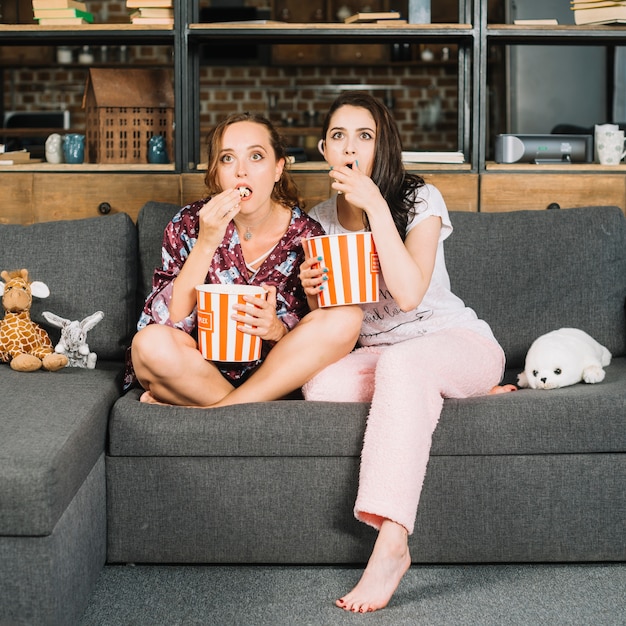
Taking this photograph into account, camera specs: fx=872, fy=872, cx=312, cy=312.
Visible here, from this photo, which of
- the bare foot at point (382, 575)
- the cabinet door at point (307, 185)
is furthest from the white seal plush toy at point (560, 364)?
the cabinet door at point (307, 185)

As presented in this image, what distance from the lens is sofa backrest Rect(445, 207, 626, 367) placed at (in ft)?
7.73

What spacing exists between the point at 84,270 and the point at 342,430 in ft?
3.05

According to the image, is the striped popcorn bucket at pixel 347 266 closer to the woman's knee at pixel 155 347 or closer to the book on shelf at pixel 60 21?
the woman's knee at pixel 155 347

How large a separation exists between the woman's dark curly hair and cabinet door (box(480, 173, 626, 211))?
28.6 inches

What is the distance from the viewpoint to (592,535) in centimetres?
183

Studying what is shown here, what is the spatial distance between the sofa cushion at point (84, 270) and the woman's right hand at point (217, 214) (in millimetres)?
575

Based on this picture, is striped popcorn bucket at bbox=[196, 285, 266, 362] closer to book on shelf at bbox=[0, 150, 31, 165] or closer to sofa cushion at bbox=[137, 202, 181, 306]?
sofa cushion at bbox=[137, 202, 181, 306]

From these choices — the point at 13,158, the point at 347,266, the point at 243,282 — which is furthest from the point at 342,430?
the point at 13,158

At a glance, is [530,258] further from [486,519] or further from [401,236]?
[486,519]

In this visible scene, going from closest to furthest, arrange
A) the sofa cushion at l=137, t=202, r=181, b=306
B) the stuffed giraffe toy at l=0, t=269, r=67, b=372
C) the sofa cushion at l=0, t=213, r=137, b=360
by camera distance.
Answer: the stuffed giraffe toy at l=0, t=269, r=67, b=372
the sofa cushion at l=0, t=213, r=137, b=360
the sofa cushion at l=137, t=202, r=181, b=306

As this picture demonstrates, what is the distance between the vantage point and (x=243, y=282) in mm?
2072

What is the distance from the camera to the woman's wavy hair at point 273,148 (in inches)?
80.2

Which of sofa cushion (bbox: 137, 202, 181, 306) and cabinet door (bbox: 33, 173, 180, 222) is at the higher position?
cabinet door (bbox: 33, 173, 180, 222)

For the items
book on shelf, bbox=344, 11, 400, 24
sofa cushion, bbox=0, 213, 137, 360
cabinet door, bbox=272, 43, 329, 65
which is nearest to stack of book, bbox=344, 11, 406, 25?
book on shelf, bbox=344, 11, 400, 24
